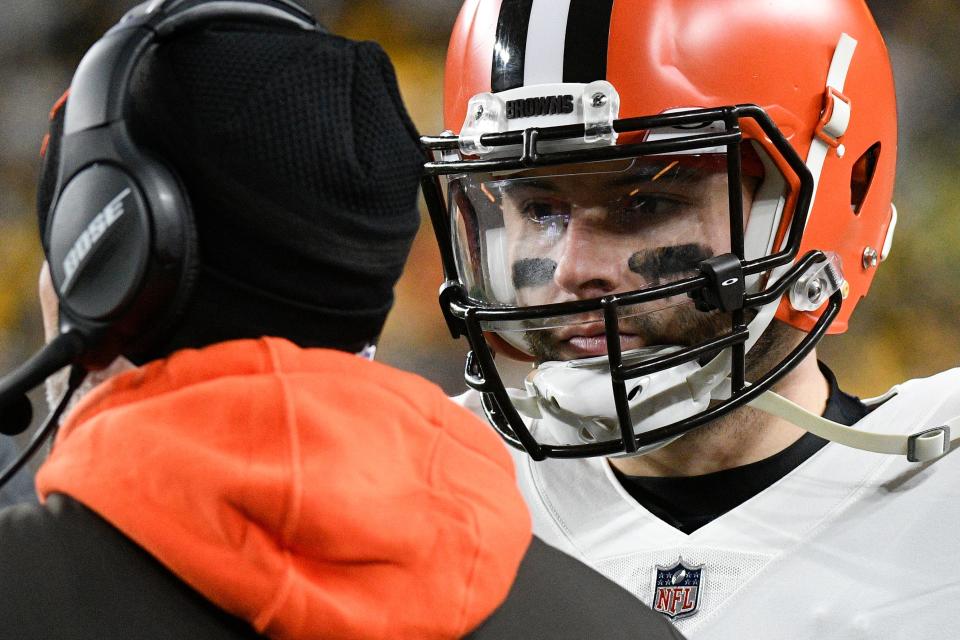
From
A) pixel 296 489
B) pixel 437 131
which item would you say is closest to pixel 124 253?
pixel 296 489

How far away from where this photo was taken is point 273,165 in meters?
0.50

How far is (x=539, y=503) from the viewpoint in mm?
1276

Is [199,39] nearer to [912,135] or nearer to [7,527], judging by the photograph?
[7,527]

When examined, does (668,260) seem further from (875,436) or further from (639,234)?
(875,436)

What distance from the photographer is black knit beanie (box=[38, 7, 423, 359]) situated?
1.62ft

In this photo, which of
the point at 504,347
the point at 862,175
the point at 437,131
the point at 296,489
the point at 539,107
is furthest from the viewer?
the point at 437,131

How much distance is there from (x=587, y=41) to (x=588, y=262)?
224 millimetres

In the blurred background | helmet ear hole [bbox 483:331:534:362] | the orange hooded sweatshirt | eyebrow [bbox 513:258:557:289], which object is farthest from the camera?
the blurred background

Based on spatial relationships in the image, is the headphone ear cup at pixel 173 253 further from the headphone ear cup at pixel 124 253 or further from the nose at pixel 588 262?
the nose at pixel 588 262

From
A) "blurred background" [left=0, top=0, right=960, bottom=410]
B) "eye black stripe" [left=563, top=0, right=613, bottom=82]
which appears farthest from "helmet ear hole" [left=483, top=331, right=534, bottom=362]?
"blurred background" [left=0, top=0, right=960, bottom=410]

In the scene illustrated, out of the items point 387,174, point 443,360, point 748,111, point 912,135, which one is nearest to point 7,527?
point 387,174

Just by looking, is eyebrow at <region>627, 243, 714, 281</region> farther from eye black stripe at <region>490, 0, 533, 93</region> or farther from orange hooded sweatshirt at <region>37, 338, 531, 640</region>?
orange hooded sweatshirt at <region>37, 338, 531, 640</region>

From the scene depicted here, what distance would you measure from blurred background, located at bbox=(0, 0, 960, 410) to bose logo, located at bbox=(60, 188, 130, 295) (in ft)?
6.55

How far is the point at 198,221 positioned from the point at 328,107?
0.08 m
